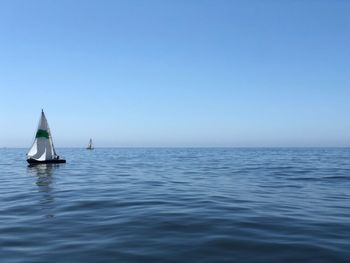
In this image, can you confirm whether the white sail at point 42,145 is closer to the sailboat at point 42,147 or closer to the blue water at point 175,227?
the sailboat at point 42,147

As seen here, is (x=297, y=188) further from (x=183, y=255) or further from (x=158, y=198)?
(x=183, y=255)

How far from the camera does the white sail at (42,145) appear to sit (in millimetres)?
51259

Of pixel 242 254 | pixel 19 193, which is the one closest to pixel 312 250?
pixel 242 254

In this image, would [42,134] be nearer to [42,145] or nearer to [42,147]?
[42,145]

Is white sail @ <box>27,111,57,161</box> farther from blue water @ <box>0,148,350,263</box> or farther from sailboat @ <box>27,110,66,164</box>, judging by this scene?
blue water @ <box>0,148,350,263</box>

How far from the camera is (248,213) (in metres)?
14.4

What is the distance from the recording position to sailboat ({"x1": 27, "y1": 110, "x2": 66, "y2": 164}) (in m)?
51.0

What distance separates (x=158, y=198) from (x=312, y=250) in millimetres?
10506

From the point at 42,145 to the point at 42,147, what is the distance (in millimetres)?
301

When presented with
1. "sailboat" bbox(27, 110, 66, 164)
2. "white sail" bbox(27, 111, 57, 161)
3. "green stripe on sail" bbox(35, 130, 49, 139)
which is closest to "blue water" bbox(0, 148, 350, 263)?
"sailboat" bbox(27, 110, 66, 164)

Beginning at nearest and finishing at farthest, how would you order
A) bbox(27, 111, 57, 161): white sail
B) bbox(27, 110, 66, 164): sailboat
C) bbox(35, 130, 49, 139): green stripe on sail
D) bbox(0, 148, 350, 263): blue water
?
bbox(0, 148, 350, 263): blue water, bbox(27, 110, 66, 164): sailboat, bbox(27, 111, 57, 161): white sail, bbox(35, 130, 49, 139): green stripe on sail

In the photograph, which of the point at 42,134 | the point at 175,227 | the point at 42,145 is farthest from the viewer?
the point at 42,134

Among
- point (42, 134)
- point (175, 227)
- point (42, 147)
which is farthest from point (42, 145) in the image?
point (175, 227)

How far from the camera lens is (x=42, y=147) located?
5194 cm
